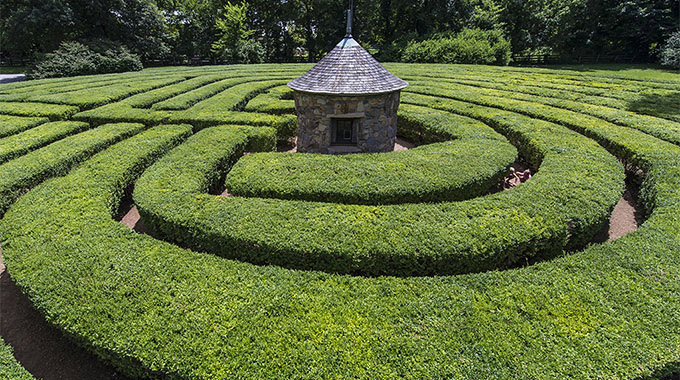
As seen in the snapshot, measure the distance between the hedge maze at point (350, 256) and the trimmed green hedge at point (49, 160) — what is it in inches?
2.2

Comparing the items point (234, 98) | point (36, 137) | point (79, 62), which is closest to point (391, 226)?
point (36, 137)

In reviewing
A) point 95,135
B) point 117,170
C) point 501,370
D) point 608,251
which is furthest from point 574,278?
point 95,135

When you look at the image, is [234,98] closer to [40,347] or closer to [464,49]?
[40,347]

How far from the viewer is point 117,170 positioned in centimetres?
943

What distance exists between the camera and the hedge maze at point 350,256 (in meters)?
4.33

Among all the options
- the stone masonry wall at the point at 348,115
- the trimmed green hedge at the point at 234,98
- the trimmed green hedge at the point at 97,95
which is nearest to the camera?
the stone masonry wall at the point at 348,115

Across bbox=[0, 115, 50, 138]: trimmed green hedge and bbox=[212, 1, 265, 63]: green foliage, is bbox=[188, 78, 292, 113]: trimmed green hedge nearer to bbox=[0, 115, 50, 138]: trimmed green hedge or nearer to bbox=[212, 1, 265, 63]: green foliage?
bbox=[0, 115, 50, 138]: trimmed green hedge

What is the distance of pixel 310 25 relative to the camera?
132ft

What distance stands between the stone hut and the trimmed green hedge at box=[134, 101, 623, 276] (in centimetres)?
511

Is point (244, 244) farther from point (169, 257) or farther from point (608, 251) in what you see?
point (608, 251)

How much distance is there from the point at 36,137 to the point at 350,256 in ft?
40.7

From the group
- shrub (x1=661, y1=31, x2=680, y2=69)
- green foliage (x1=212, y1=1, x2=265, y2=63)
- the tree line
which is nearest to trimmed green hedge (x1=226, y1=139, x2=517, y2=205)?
the tree line

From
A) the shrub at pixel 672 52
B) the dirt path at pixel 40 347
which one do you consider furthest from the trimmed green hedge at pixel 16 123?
the shrub at pixel 672 52

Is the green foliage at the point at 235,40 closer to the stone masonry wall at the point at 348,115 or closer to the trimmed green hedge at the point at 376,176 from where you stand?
the stone masonry wall at the point at 348,115
